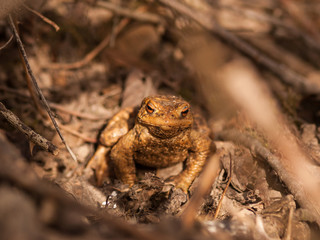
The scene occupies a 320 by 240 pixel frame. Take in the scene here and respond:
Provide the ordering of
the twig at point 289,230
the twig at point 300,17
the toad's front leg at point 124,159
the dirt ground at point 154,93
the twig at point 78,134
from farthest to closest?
the twig at point 300,17, the twig at point 78,134, the toad's front leg at point 124,159, the twig at point 289,230, the dirt ground at point 154,93

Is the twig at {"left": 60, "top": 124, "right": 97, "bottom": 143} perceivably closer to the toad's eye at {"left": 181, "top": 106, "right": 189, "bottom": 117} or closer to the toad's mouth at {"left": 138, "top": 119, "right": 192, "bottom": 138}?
the toad's mouth at {"left": 138, "top": 119, "right": 192, "bottom": 138}

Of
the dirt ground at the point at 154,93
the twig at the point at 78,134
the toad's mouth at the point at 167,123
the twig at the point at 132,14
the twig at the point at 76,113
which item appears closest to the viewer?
the dirt ground at the point at 154,93

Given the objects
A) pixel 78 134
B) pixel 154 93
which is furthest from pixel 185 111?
pixel 78 134

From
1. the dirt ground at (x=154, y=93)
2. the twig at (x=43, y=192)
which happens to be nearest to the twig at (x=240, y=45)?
the dirt ground at (x=154, y=93)

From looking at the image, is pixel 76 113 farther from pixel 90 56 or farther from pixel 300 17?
pixel 300 17

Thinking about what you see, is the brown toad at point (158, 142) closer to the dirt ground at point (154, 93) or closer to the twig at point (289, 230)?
the dirt ground at point (154, 93)

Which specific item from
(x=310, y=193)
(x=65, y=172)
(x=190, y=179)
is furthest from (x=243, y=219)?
(x=65, y=172)

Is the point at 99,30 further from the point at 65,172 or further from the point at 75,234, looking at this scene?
the point at 75,234
